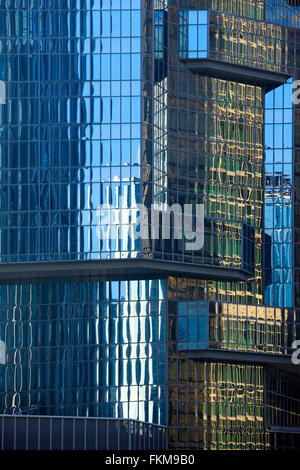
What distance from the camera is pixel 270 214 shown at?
199 m

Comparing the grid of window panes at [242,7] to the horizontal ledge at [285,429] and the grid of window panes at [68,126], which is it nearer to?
the grid of window panes at [68,126]

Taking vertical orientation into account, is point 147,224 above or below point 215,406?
above

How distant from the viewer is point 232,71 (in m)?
196

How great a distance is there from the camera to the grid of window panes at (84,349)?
191625mm

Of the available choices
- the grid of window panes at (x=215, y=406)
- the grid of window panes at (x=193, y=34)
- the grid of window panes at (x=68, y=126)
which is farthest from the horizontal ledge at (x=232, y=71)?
the grid of window panes at (x=215, y=406)

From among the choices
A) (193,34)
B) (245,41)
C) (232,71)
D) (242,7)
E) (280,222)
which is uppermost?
(242,7)

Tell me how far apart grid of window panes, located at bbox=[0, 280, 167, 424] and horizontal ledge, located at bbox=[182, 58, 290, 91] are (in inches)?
927

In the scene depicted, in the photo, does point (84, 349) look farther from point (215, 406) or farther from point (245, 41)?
point (245, 41)

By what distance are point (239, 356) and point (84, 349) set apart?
54.0ft

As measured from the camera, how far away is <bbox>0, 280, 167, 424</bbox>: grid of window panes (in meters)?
192

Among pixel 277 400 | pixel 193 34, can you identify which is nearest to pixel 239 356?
pixel 277 400
